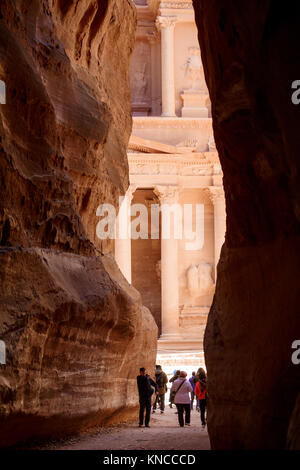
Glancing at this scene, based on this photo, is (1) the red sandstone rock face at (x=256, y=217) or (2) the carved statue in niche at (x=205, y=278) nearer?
(1) the red sandstone rock face at (x=256, y=217)

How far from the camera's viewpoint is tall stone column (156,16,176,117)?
34125 mm

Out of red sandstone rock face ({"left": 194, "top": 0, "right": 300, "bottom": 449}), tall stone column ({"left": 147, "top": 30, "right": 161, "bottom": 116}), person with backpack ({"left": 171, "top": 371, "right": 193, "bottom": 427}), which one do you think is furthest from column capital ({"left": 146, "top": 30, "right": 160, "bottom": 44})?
red sandstone rock face ({"left": 194, "top": 0, "right": 300, "bottom": 449})

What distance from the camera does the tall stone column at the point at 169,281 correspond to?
31125mm

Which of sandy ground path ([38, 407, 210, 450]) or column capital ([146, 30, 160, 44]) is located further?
column capital ([146, 30, 160, 44])

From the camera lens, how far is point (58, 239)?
28.8 ft

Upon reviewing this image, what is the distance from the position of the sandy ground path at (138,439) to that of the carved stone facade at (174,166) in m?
18.3

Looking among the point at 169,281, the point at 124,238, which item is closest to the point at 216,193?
the point at 169,281

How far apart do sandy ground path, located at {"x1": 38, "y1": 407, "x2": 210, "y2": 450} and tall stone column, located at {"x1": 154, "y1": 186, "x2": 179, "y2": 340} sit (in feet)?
64.0

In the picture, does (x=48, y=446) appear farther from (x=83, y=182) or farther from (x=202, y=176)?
(x=202, y=176)

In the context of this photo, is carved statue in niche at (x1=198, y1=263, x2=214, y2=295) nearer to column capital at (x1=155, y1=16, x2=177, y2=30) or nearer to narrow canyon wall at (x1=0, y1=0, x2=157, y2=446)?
column capital at (x1=155, y1=16, x2=177, y2=30)

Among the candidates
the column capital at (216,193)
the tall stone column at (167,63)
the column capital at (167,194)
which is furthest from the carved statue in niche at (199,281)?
the tall stone column at (167,63)

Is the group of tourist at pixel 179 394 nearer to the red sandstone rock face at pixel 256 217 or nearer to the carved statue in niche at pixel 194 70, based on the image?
the red sandstone rock face at pixel 256 217

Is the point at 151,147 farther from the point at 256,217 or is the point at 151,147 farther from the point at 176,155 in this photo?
the point at 256,217

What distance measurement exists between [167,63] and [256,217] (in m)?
29.2
